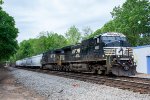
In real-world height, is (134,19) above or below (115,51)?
above

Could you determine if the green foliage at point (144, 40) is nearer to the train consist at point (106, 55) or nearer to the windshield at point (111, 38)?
the train consist at point (106, 55)

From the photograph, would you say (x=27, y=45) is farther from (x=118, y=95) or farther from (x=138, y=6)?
(x=118, y=95)

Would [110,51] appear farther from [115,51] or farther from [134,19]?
[134,19]

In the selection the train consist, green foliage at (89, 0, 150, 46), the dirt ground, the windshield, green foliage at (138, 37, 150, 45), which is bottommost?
the dirt ground

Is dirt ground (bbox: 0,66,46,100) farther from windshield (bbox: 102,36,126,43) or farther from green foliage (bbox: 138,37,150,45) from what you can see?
green foliage (bbox: 138,37,150,45)

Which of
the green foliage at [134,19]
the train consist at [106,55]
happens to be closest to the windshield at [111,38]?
the train consist at [106,55]

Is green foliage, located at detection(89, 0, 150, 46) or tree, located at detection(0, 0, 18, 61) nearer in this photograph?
tree, located at detection(0, 0, 18, 61)

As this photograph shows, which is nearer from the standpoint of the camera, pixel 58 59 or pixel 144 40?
pixel 58 59

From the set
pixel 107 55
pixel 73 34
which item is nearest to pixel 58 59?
pixel 107 55

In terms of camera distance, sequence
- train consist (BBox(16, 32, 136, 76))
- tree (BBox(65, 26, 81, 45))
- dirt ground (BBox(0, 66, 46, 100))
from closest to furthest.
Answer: dirt ground (BBox(0, 66, 46, 100)) → train consist (BBox(16, 32, 136, 76)) → tree (BBox(65, 26, 81, 45))

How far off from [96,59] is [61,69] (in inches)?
545

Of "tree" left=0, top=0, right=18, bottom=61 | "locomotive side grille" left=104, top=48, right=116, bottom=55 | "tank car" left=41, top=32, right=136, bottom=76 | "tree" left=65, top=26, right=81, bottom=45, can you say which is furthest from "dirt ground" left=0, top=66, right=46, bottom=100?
"tree" left=65, top=26, right=81, bottom=45

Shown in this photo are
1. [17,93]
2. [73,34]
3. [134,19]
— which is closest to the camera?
[17,93]

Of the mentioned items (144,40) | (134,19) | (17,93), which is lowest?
(17,93)
